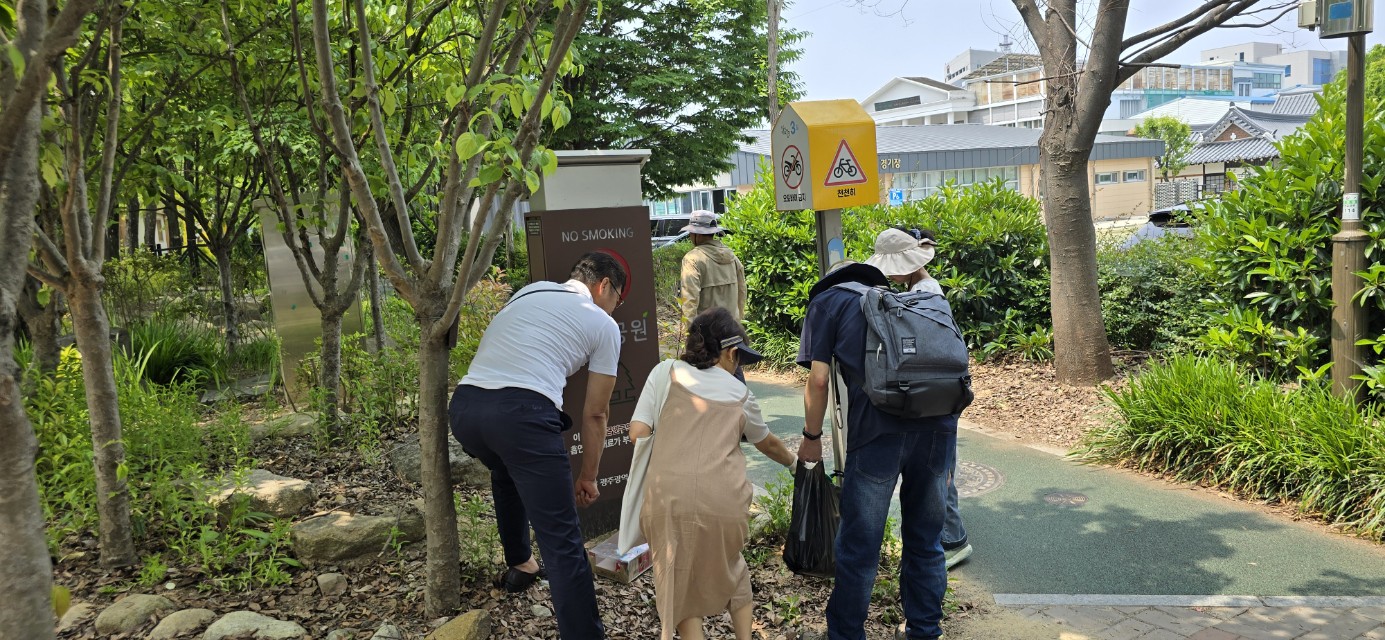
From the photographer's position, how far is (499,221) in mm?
3750

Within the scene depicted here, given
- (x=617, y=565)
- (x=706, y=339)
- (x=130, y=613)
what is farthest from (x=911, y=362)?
(x=130, y=613)

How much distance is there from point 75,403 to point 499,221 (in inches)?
127

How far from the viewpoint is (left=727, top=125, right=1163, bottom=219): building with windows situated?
127 ft

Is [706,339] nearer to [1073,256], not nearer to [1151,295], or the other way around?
[1073,256]

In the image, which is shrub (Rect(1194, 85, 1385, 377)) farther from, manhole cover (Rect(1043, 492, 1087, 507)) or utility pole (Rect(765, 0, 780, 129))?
utility pole (Rect(765, 0, 780, 129))

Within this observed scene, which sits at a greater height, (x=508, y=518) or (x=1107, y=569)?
(x=508, y=518)

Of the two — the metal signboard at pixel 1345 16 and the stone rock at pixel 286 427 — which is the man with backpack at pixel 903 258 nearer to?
the metal signboard at pixel 1345 16

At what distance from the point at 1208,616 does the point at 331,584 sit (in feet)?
13.2

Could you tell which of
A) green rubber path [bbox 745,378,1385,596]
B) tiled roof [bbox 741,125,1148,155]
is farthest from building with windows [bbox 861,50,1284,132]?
green rubber path [bbox 745,378,1385,596]

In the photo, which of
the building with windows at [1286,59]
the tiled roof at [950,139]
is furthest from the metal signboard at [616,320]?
the building with windows at [1286,59]

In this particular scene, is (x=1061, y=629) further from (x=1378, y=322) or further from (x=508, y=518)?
(x=1378, y=322)

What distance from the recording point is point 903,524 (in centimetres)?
387

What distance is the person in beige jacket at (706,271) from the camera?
7047 mm

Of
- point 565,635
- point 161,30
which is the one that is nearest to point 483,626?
point 565,635
